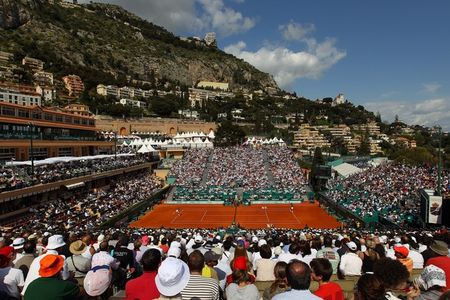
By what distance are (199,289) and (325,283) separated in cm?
157

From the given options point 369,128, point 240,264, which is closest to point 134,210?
point 240,264

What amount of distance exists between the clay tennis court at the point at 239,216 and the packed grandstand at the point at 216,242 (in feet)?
6.10

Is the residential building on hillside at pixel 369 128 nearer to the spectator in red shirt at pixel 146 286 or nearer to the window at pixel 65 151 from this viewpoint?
the window at pixel 65 151

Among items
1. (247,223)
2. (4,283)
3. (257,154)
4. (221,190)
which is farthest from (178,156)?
(4,283)

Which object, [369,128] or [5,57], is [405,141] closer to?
[369,128]

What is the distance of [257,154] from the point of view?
6244 centimetres

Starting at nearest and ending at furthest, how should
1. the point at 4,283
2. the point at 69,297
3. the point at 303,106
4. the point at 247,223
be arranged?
the point at 69,297
the point at 4,283
the point at 247,223
the point at 303,106

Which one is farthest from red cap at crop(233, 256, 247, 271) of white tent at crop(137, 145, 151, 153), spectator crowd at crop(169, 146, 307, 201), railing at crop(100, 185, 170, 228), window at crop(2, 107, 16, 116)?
white tent at crop(137, 145, 151, 153)

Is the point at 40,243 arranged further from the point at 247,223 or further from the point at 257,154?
the point at 257,154

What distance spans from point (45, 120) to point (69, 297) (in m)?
45.4

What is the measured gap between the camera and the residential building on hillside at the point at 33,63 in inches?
4461

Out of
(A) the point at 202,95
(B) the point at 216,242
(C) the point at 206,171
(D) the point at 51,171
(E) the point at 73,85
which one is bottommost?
(C) the point at 206,171

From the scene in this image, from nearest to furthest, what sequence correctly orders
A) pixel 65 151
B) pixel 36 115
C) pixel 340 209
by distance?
pixel 340 209, pixel 36 115, pixel 65 151

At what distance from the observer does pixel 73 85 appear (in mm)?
119688
